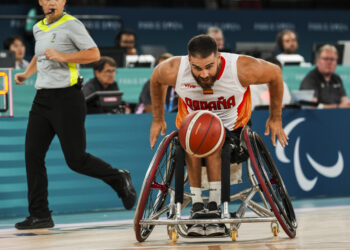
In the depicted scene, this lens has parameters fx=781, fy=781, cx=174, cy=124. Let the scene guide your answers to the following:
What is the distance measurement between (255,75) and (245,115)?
32 cm

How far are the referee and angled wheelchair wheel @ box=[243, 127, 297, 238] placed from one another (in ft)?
4.81

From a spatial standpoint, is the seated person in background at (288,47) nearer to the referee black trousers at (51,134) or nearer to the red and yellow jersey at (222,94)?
the referee black trousers at (51,134)

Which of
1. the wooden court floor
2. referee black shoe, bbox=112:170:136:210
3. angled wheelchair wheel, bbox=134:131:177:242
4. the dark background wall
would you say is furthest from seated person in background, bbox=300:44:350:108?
the dark background wall

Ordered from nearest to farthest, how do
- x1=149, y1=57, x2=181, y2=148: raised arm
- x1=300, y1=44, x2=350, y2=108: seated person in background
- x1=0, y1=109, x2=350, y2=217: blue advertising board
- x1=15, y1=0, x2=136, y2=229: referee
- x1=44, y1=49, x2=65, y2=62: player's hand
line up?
x1=149, y1=57, x2=181, y2=148: raised arm → x1=44, y1=49, x2=65, y2=62: player's hand → x1=15, y1=0, x2=136, y2=229: referee → x1=0, y1=109, x2=350, y2=217: blue advertising board → x1=300, y1=44, x2=350, y2=108: seated person in background

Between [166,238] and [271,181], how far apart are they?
0.82 metres

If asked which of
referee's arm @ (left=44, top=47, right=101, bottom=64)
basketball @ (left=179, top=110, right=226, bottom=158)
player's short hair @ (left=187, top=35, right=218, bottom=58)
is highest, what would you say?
player's short hair @ (left=187, top=35, right=218, bottom=58)

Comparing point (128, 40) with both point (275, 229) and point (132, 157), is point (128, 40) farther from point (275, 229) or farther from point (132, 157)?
point (275, 229)

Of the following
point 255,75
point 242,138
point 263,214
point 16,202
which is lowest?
point 16,202

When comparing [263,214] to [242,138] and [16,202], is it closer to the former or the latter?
[242,138]

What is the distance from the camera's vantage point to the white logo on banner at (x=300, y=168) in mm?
7637

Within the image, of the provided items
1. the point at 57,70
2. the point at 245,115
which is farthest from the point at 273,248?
the point at 57,70

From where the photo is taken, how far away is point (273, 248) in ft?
14.9

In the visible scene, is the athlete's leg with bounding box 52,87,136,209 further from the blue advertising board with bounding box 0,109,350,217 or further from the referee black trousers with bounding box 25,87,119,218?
the blue advertising board with bounding box 0,109,350,217

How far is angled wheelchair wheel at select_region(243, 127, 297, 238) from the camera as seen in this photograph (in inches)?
177
